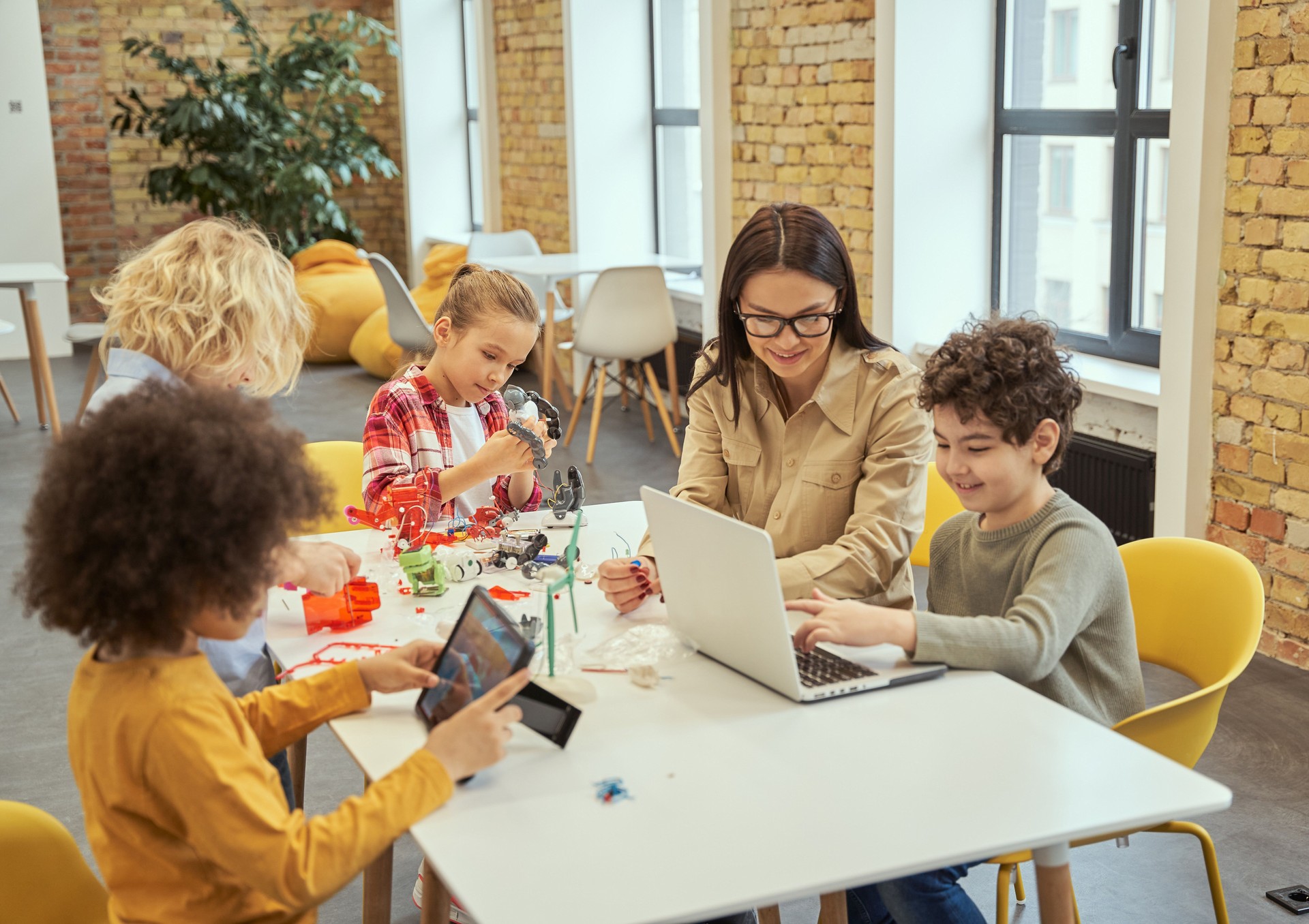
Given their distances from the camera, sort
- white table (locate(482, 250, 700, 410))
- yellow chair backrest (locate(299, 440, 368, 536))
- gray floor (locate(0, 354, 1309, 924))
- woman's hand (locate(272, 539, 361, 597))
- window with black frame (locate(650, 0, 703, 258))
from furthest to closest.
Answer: window with black frame (locate(650, 0, 703, 258)), white table (locate(482, 250, 700, 410)), yellow chair backrest (locate(299, 440, 368, 536)), gray floor (locate(0, 354, 1309, 924)), woman's hand (locate(272, 539, 361, 597))

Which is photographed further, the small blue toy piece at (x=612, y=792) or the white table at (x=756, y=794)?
the small blue toy piece at (x=612, y=792)

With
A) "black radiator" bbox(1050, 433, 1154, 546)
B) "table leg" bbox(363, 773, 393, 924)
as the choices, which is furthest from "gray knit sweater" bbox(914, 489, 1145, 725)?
"black radiator" bbox(1050, 433, 1154, 546)

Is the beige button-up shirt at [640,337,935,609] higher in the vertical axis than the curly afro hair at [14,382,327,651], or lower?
lower

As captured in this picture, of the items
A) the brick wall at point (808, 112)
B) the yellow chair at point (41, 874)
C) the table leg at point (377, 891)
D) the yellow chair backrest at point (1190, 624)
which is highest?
the brick wall at point (808, 112)

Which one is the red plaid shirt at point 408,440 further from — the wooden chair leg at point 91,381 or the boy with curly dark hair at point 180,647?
the wooden chair leg at point 91,381

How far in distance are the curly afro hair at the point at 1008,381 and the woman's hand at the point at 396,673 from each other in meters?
0.80

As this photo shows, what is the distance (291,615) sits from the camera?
6.81 ft

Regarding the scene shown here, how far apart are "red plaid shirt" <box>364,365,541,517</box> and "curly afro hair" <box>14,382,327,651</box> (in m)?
1.16

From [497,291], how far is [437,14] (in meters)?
8.07

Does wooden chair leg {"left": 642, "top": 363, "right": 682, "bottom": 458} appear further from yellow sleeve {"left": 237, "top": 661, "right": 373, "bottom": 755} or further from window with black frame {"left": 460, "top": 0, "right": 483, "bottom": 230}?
yellow sleeve {"left": 237, "top": 661, "right": 373, "bottom": 755}

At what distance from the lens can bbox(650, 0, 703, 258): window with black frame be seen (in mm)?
7301

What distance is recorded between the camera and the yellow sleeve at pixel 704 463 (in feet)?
7.54

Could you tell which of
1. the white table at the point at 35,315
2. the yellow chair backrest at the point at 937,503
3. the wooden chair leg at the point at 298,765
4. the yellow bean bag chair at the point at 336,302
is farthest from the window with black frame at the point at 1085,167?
the yellow bean bag chair at the point at 336,302

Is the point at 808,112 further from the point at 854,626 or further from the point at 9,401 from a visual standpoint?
the point at 9,401
